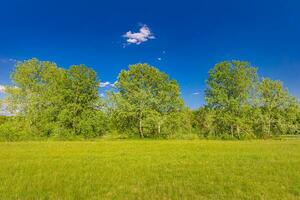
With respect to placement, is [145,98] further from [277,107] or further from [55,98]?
[277,107]

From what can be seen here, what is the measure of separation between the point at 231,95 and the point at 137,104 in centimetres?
1848

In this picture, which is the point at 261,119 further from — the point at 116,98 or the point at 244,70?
the point at 116,98

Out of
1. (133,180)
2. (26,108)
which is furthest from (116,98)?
(133,180)

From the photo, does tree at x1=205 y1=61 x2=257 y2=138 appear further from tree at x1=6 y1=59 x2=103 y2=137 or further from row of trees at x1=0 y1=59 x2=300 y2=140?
tree at x1=6 y1=59 x2=103 y2=137

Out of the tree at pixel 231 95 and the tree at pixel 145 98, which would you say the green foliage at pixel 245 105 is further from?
the tree at pixel 145 98

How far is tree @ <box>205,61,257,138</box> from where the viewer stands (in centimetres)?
4651

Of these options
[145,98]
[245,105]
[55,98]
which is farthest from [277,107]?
[55,98]

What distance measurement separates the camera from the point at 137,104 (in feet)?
156

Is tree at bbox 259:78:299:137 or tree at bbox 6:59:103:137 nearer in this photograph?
tree at bbox 6:59:103:137

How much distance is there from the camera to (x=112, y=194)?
304 inches

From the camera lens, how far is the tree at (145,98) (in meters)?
46.7

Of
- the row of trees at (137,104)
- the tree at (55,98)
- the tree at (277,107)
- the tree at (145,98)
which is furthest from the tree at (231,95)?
the tree at (55,98)

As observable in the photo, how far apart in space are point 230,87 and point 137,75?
18448 mm

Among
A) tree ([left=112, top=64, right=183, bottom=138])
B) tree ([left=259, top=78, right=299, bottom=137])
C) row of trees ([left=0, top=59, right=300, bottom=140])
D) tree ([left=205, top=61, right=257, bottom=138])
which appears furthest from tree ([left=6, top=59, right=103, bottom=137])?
tree ([left=259, top=78, right=299, bottom=137])
